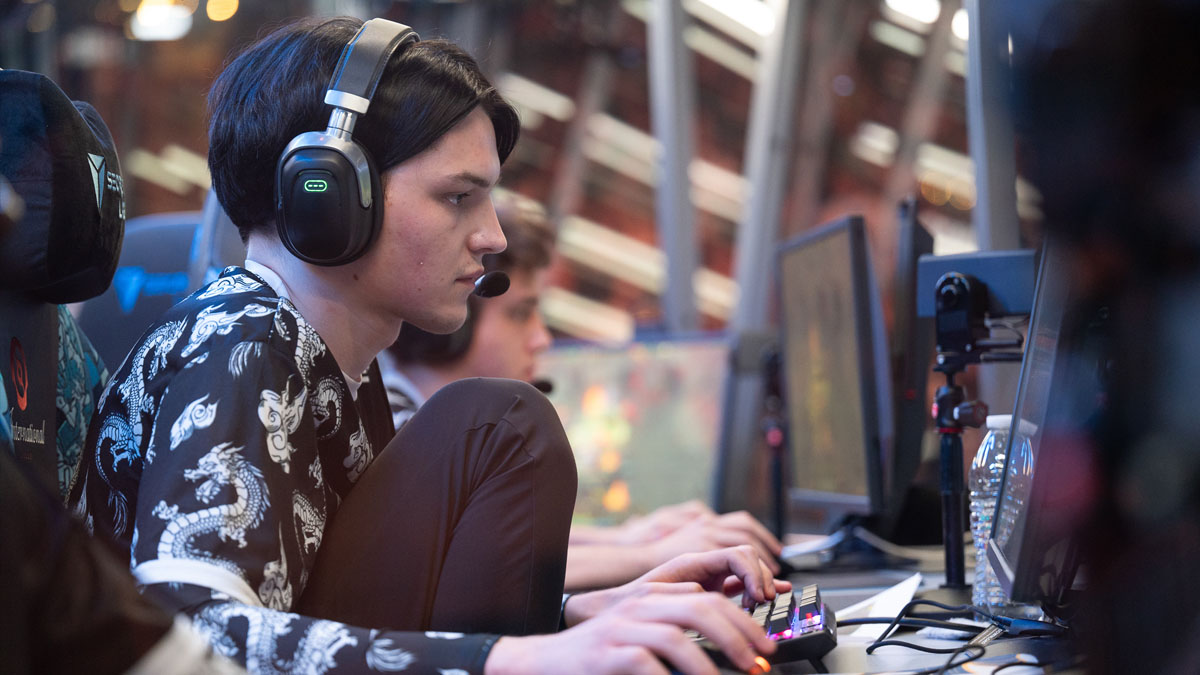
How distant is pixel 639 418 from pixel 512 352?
2.72 feet

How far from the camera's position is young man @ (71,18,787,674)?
2.37ft

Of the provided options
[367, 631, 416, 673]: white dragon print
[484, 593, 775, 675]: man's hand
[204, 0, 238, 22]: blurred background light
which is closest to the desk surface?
[484, 593, 775, 675]: man's hand

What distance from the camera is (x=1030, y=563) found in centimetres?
72

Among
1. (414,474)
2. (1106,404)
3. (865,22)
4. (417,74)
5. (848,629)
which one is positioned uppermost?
(865,22)

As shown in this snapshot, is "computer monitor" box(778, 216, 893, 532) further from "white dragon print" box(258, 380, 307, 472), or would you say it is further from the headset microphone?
"white dragon print" box(258, 380, 307, 472)

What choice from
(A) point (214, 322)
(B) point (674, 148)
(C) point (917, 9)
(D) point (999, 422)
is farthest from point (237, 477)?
(C) point (917, 9)

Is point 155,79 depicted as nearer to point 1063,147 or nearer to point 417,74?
point 417,74

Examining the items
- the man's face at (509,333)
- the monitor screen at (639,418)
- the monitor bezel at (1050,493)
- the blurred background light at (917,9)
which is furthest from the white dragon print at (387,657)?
the blurred background light at (917,9)

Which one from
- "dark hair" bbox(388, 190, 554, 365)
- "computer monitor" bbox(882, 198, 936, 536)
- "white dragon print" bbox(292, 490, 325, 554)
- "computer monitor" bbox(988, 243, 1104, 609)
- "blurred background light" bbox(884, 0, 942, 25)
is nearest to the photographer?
"computer monitor" bbox(988, 243, 1104, 609)

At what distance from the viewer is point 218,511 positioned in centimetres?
75

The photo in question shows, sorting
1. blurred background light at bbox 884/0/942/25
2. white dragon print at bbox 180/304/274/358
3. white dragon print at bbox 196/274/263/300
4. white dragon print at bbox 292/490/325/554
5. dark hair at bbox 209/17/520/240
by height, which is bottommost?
white dragon print at bbox 292/490/325/554

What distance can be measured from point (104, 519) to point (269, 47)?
49cm

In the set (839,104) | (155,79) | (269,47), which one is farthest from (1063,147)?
(155,79)

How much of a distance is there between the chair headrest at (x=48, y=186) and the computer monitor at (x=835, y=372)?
1.09m
